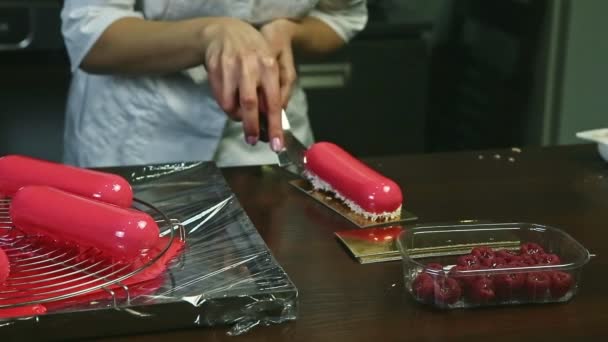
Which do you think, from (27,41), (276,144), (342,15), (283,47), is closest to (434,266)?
(276,144)

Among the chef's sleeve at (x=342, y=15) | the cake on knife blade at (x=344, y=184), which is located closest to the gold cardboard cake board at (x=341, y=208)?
the cake on knife blade at (x=344, y=184)

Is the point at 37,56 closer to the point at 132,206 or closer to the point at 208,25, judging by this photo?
the point at 208,25

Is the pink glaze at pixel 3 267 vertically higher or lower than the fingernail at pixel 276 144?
higher

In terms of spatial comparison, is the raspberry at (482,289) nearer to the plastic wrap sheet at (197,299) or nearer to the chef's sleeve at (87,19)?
the plastic wrap sheet at (197,299)

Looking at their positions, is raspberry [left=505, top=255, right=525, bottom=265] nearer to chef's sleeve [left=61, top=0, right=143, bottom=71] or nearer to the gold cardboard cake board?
the gold cardboard cake board

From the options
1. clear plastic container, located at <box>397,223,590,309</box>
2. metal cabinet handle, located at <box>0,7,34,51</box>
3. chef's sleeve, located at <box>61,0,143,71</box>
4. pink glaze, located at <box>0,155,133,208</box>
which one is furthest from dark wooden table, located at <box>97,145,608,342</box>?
metal cabinet handle, located at <box>0,7,34,51</box>

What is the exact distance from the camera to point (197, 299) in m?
0.54

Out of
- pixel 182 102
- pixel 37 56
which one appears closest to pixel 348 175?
pixel 182 102

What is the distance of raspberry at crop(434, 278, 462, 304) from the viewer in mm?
571

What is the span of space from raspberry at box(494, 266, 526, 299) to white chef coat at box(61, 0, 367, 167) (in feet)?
1.67

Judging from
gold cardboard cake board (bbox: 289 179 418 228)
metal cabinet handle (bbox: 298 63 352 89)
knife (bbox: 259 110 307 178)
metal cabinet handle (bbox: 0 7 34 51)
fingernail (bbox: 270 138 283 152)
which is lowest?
metal cabinet handle (bbox: 298 63 352 89)

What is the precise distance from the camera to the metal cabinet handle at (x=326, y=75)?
1677 mm

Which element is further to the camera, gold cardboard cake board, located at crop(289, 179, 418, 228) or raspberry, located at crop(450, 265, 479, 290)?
gold cardboard cake board, located at crop(289, 179, 418, 228)

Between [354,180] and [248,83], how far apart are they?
0.44ft
